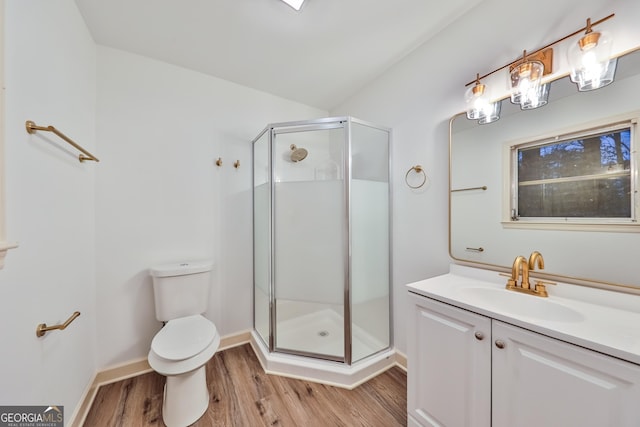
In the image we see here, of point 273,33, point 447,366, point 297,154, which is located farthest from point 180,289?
point 273,33

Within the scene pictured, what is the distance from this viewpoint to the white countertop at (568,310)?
0.75m

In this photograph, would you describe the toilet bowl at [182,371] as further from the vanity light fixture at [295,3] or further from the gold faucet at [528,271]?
the vanity light fixture at [295,3]

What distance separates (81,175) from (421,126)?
7.60 ft

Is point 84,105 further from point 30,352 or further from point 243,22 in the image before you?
point 30,352

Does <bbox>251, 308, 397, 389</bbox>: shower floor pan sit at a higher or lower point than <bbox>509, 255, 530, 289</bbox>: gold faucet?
lower

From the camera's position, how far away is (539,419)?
827 millimetres

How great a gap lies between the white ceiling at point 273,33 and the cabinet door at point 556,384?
182cm

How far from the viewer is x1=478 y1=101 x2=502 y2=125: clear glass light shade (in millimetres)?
1353

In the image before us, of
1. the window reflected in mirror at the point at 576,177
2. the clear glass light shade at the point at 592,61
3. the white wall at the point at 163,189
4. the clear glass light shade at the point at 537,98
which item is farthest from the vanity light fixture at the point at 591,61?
the white wall at the point at 163,189

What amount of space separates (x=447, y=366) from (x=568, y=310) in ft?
1.87

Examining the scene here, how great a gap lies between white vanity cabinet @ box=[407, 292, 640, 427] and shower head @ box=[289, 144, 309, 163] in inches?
53.0

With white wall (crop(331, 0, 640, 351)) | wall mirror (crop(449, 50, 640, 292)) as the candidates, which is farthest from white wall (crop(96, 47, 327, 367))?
wall mirror (crop(449, 50, 640, 292))

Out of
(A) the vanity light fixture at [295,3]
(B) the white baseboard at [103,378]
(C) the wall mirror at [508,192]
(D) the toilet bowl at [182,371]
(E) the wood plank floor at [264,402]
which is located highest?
(A) the vanity light fixture at [295,3]

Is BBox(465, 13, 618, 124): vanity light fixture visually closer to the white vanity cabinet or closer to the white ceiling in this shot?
the white ceiling
